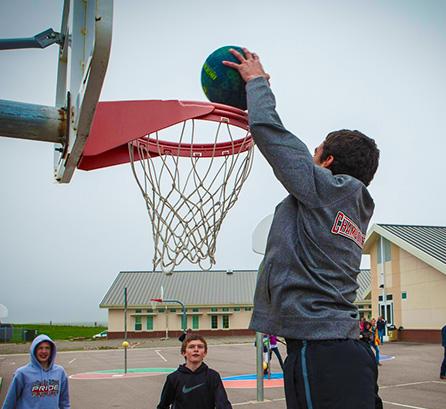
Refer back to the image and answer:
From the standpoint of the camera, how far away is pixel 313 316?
2.21 m

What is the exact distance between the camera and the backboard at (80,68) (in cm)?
275

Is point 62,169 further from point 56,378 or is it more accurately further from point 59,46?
point 56,378

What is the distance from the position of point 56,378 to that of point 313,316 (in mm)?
4119

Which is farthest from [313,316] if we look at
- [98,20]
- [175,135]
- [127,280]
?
[127,280]

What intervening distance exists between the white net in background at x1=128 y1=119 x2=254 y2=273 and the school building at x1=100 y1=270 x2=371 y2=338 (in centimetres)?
4183

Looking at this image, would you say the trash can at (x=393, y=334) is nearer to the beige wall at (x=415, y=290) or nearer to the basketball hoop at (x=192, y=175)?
the beige wall at (x=415, y=290)

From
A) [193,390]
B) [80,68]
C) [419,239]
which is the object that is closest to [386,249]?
[419,239]

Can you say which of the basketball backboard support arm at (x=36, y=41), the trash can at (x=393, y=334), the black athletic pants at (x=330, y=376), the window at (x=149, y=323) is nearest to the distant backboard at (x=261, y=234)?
the basketball backboard support arm at (x=36, y=41)

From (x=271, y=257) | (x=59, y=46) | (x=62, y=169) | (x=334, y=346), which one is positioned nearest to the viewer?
(x=334, y=346)

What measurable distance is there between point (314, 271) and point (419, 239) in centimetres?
3375

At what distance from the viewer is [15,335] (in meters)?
52.5

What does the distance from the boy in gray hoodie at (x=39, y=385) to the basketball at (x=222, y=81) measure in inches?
122

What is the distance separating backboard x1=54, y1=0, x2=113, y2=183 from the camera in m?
2.75

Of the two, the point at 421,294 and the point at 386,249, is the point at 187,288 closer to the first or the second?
the point at 386,249
